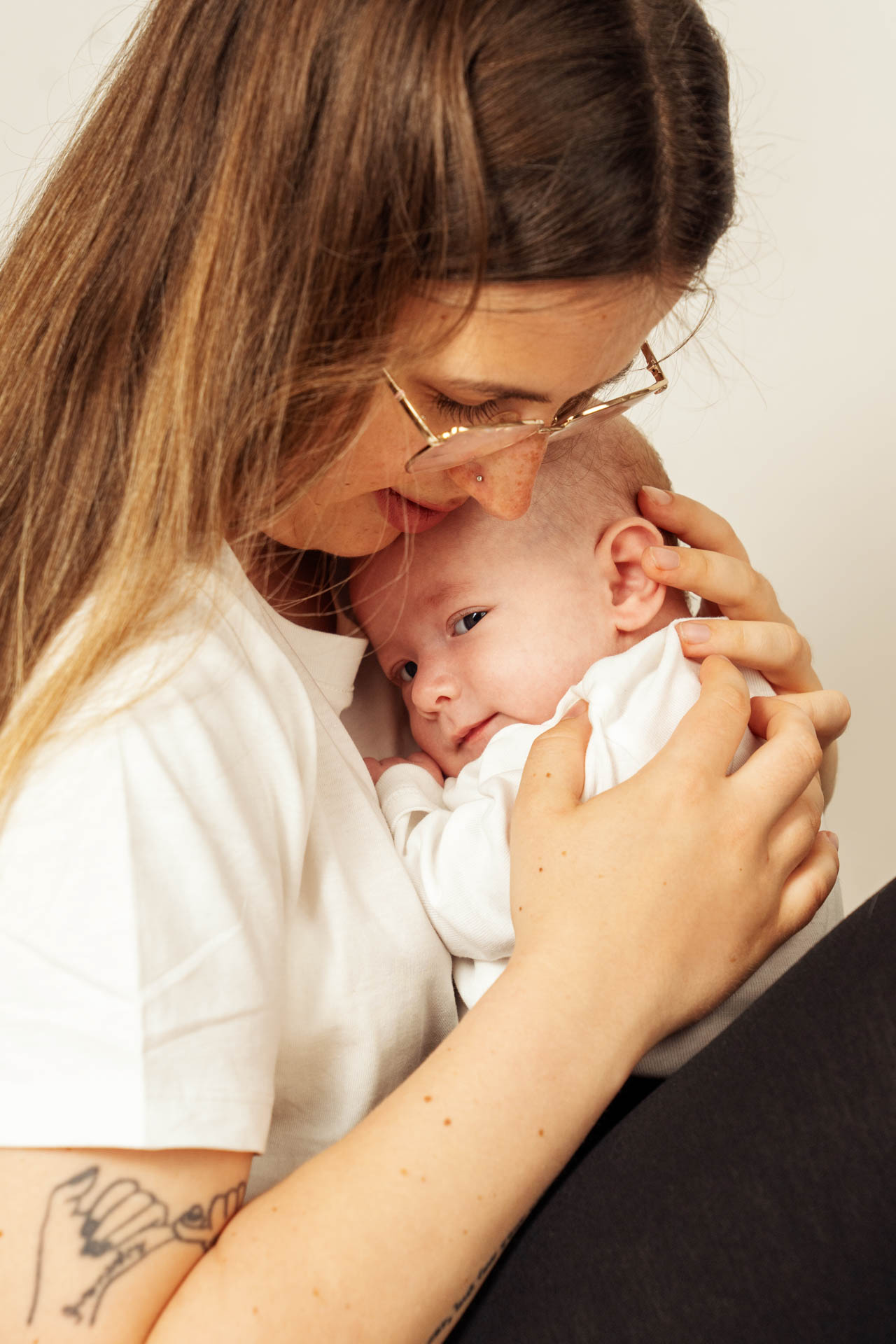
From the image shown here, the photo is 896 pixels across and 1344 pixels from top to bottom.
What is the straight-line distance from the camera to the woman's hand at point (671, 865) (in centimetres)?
100

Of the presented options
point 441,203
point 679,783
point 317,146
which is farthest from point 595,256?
point 679,783

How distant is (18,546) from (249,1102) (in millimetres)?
530

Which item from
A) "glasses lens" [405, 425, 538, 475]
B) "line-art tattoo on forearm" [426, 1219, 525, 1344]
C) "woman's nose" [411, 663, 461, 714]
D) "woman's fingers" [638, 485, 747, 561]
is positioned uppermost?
"glasses lens" [405, 425, 538, 475]

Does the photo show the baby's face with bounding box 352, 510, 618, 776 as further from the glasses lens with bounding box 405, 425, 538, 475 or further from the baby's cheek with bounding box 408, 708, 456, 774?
the glasses lens with bounding box 405, 425, 538, 475

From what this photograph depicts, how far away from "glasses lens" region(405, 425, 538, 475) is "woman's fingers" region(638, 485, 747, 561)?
17.4 inches

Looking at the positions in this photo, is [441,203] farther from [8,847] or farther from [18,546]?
[8,847]

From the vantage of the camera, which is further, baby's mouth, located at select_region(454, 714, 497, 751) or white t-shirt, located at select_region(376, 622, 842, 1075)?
baby's mouth, located at select_region(454, 714, 497, 751)

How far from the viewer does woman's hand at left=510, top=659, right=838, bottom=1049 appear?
1003 mm

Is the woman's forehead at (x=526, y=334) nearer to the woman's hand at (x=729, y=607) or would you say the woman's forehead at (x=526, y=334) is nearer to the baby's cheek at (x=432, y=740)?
the woman's hand at (x=729, y=607)

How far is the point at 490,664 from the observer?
1.43m

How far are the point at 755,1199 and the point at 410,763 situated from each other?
720 millimetres

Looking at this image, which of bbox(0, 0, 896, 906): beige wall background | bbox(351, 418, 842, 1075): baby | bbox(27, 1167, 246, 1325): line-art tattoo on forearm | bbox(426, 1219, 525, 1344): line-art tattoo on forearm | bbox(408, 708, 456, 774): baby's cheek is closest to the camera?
bbox(27, 1167, 246, 1325): line-art tattoo on forearm

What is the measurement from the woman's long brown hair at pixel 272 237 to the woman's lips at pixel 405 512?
29 centimetres

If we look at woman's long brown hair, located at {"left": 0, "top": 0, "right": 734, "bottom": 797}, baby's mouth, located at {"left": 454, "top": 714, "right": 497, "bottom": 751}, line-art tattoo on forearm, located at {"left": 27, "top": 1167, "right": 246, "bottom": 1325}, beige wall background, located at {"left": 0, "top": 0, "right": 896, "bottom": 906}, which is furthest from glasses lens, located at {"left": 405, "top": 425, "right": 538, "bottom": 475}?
beige wall background, located at {"left": 0, "top": 0, "right": 896, "bottom": 906}
